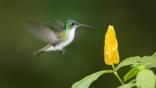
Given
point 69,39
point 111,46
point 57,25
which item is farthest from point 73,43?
point 111,46

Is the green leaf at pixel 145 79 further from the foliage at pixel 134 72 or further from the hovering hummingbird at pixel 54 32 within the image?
the hovering hummingbird at pixel 54 32

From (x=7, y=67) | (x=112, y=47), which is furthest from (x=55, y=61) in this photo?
(x=112, y=47)

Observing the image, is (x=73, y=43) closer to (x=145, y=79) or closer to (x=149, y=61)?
(x=149, y=61)

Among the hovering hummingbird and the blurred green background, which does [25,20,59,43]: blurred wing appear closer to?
the hovering hummingbird

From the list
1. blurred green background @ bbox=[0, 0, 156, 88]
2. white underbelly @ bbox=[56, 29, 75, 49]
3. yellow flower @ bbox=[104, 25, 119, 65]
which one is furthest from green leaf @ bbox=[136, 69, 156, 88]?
blurred green background @ bbox=[0, 0, 156, 88]

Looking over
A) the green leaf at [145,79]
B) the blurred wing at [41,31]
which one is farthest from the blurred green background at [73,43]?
the green leaf at [145,79]

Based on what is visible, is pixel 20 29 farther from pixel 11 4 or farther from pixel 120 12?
pixel 120 12

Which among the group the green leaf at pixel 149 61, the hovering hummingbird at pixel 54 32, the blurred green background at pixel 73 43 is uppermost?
the blurred green background at pixel 73 43
